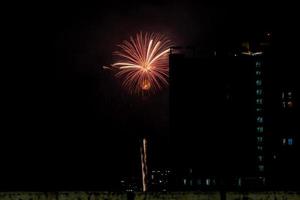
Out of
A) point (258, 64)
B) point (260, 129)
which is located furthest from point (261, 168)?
point (258, 64)

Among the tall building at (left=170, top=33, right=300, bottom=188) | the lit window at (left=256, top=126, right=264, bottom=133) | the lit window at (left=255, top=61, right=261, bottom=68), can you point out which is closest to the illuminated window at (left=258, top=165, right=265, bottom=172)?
the tall building at (left=170, top=33, right=300, bottom=188)

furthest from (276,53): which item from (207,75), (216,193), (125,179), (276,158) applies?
(216,193)

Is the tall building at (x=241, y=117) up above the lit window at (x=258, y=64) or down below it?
below

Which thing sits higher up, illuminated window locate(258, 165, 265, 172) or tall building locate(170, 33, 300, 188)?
tall building locate(170, 33, 300, 188)

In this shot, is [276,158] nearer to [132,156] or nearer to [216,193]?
[132,156]

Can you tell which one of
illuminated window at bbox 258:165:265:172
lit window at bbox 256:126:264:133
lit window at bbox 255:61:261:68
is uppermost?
lit window at bbox 255:61:261:68

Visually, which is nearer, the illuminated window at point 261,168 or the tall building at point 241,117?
the tall building at point 241,117

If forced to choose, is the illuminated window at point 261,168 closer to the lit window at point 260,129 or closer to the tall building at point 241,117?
the tall building at point 241,117

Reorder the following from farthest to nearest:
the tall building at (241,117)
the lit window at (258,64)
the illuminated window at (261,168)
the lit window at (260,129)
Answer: the lit window at (258,64)
the lit window at (260,129)
the illuminated window at (261,168)
the tall building at (241,117)

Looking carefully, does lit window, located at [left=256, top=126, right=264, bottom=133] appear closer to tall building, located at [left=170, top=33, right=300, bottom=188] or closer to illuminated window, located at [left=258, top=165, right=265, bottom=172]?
tall building, located at [left=170, top=33, right=300, bottom=188]

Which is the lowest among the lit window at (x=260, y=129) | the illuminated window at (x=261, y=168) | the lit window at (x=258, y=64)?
the illuminated window at (x=261, y=168)

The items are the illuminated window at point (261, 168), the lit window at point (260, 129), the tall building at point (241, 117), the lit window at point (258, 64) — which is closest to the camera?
the tall building at point (241, 117)

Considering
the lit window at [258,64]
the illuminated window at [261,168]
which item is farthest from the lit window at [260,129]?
the lit window at [258,64]

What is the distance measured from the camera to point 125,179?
64.7m
